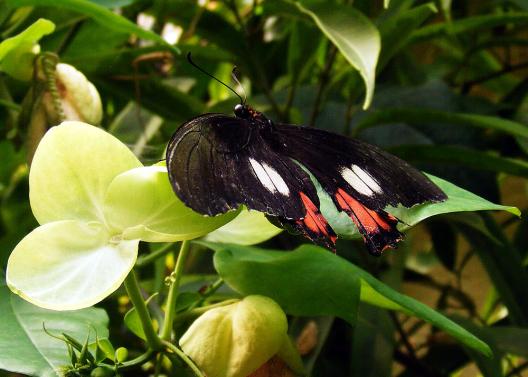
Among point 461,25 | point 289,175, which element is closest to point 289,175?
point 289,175

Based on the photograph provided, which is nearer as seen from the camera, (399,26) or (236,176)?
(236,176)

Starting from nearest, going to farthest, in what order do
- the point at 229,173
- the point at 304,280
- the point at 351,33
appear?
the point at 229,173, the point at 304,280, the point at 351,33

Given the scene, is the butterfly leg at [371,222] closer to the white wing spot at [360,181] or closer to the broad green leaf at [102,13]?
the white wing spot at [360,181]

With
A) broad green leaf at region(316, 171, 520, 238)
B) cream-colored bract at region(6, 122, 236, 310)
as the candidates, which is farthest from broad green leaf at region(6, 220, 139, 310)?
broad green leaf at region(316, 171, 520, 238)

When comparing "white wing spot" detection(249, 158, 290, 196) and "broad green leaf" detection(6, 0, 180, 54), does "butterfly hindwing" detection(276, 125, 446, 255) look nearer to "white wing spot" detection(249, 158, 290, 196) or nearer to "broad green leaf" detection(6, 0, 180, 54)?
"white wing spot" detection(249, 158, 290, 196)

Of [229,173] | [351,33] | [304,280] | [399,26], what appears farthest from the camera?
[399,26]

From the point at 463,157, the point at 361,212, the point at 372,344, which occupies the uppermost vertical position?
the point at 361,212

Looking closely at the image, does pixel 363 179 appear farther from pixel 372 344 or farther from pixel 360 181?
pixel 372 344

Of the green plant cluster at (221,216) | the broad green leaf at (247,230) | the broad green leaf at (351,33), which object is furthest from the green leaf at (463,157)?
the broad green leaf at (247,230)
